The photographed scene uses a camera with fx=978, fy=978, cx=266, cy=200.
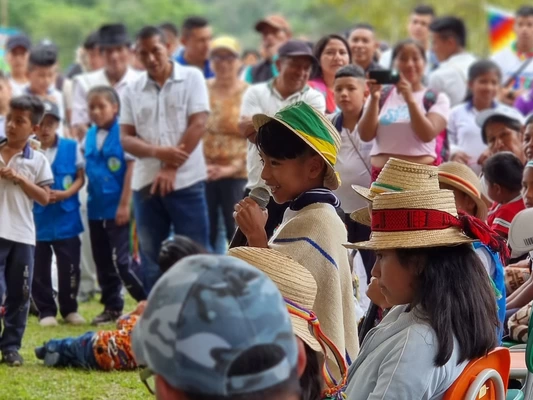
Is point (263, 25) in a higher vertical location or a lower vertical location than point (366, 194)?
higher

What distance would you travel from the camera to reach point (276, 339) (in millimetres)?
1569

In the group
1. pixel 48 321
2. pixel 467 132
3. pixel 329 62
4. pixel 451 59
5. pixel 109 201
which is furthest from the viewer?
pixel 451 59

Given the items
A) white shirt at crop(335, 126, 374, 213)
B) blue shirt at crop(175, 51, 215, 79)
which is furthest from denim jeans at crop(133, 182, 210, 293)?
blue shirt at crop(175, 51, 215, 79)

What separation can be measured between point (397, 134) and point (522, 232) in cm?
264

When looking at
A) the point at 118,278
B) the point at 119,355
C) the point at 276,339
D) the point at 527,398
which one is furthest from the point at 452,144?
A: the point at 276,339

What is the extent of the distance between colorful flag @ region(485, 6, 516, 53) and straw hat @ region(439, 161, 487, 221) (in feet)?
32.2

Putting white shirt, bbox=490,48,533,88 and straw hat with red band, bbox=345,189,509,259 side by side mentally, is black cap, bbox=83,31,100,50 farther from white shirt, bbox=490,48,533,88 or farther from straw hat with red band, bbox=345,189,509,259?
straw hat with red band, bbox=345,189,509,259

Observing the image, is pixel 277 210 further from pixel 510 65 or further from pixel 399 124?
pixel 510 65

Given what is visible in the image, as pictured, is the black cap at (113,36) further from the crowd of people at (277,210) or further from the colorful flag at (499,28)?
the colorful flag at (499,28)

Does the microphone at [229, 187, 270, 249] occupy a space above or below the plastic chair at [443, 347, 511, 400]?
above

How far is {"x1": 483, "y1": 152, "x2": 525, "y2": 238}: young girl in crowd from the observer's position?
553cm

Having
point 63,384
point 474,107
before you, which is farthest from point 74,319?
point 474,107

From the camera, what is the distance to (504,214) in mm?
5453

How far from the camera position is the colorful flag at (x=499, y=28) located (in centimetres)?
1439
